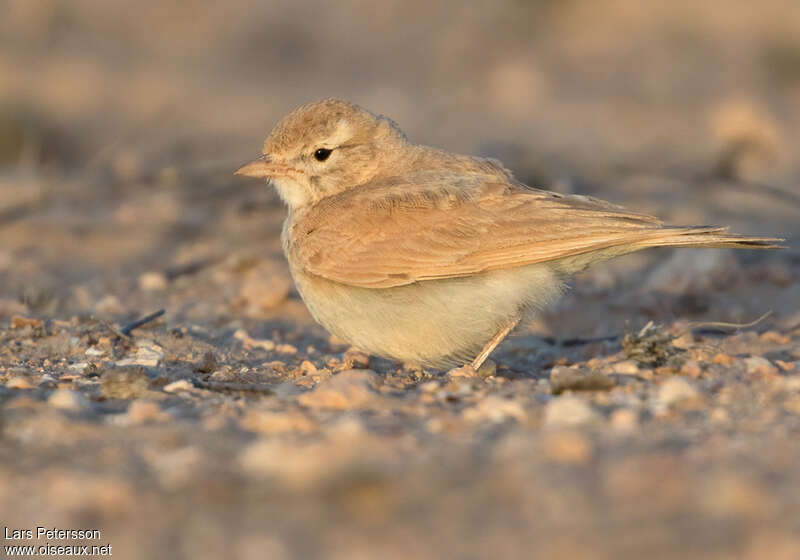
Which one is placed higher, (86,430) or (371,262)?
(371,262)

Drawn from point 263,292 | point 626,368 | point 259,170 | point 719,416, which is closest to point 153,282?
point 263,292

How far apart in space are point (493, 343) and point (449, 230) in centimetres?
60

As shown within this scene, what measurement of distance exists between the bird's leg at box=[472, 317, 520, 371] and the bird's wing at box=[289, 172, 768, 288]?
34cm

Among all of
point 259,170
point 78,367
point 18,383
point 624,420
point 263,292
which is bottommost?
point 263,292

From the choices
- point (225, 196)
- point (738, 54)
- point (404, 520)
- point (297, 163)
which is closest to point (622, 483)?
point (404, 520)

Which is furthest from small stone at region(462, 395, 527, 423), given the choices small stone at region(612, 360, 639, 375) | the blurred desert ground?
small stone at region(612, 360, 639, 375)

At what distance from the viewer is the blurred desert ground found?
2.78m

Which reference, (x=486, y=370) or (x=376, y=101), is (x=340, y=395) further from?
(x=376, y=101)

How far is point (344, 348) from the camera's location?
5988 mm

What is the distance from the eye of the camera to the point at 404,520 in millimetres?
2701

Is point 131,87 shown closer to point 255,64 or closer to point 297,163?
point 255,64

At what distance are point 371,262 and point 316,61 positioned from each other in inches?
433

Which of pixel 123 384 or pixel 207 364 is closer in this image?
pixel 123 384

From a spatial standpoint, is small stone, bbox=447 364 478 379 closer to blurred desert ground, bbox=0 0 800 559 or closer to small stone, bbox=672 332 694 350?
blurred desert ground, bbox=0 0 800 559
